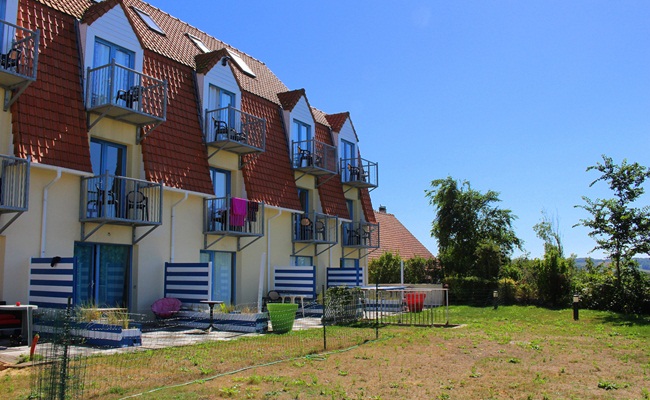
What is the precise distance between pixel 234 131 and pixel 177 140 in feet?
7.21

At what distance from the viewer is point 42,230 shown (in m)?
14.1

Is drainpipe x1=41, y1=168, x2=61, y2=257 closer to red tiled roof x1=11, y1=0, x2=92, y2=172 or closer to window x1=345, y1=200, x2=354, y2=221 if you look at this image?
red tiled roof x1=11, y1=0, x2=92, y2=172

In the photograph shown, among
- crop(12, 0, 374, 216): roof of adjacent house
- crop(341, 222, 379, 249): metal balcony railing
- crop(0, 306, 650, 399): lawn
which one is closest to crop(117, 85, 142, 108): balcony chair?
crop(12, 0, 374, 216): roof of adjacent house

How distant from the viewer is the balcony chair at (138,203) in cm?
1575

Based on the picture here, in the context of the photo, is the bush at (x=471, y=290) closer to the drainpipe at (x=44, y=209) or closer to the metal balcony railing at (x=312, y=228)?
the metal balcony railing at (x=312, y=228)

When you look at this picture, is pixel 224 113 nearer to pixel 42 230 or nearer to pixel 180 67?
pixel 180 67

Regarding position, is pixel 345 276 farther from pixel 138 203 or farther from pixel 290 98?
pixel 138 203

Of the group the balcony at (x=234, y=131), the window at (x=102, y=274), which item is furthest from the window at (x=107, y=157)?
the balcony at (x=234, y=131)

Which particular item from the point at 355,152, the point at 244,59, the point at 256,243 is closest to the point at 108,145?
the point at 256,243

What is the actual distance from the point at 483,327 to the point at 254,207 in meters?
8.39

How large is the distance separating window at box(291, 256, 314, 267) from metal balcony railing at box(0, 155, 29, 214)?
12351 mm

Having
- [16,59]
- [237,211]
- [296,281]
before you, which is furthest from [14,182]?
[296,281]

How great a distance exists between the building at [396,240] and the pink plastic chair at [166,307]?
19499 millimetres

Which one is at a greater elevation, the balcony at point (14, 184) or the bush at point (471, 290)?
the balcony at point (14, 184)
